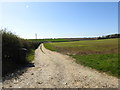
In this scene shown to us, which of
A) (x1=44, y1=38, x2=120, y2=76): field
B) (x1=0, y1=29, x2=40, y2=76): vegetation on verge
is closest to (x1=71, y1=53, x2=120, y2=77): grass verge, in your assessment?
(x1=44, y1=38, x2=120, y2=76): field

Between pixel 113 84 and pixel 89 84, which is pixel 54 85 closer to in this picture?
pixel 89 84

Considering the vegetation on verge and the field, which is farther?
the vegetation on verge

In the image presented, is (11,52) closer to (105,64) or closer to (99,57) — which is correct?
(105,64)

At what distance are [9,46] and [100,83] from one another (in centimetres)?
849

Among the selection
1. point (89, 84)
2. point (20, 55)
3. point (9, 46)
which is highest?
point (9, 46)

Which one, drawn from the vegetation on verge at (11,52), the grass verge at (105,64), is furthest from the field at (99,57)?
the vegetation on verge at (11,52)

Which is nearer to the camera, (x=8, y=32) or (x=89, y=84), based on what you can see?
(x=89, y=84)

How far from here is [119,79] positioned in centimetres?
721

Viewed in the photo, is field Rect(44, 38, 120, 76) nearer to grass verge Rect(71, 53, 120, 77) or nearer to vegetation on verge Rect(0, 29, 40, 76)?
grass verge Rect(71, 53, 120, 77)

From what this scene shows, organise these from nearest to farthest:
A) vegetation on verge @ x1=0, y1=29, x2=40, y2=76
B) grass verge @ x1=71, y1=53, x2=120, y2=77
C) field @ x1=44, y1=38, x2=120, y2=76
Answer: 1. grass verge @ x1=71, y1=53, x2=120, y2=77
2. field @ x1=44, y1=38, x2=120, y2=76
3. vegetation on verge @ x1=0, y1=29, x2=40, y2=76

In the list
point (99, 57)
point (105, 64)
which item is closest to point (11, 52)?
point (105, 64)

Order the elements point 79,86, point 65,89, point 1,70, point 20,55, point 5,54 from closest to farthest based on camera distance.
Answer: point 65,89 < point 79,86 < point 1,70 < point 5,54 < point 20,55

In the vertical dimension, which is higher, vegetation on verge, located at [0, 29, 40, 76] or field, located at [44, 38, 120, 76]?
vegetation on verge, located at [0, 29, 40, 76]

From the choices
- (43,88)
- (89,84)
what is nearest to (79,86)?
(89,84)
